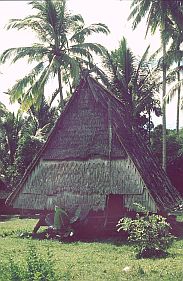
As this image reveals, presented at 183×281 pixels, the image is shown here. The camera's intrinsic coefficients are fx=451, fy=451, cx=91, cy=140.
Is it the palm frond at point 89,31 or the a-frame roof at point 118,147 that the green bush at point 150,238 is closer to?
the a-frame roof at point 118,147

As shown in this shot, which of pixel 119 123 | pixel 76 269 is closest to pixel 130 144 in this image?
pixel 119 123

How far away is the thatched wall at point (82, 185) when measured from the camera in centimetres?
1619

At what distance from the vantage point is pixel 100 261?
11.5m

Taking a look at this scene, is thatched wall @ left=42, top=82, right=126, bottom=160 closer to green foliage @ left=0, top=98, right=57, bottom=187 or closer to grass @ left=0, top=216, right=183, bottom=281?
grass @ left=0, top=216, right=183, bottom=281

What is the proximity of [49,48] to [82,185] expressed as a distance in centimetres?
1006

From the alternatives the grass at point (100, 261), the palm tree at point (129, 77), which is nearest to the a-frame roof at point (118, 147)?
the grass at point (100, 261)

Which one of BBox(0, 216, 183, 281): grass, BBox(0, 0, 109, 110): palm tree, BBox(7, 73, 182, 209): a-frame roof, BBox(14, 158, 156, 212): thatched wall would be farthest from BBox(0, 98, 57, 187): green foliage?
BBox(0, 216, 183, 281): grass

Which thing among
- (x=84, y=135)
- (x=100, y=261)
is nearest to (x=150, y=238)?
(x=100, y=261)

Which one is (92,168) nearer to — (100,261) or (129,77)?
(100,261)

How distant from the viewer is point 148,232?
12062 millimetres

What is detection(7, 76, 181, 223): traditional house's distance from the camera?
1630 centimetres

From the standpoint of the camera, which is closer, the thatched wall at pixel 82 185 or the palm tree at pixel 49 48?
the thatched wall at pixel 82 185

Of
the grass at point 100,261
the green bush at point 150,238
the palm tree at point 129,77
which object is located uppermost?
the palm tree at point 129,77

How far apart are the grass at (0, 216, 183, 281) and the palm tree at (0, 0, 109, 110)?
30.3ft
